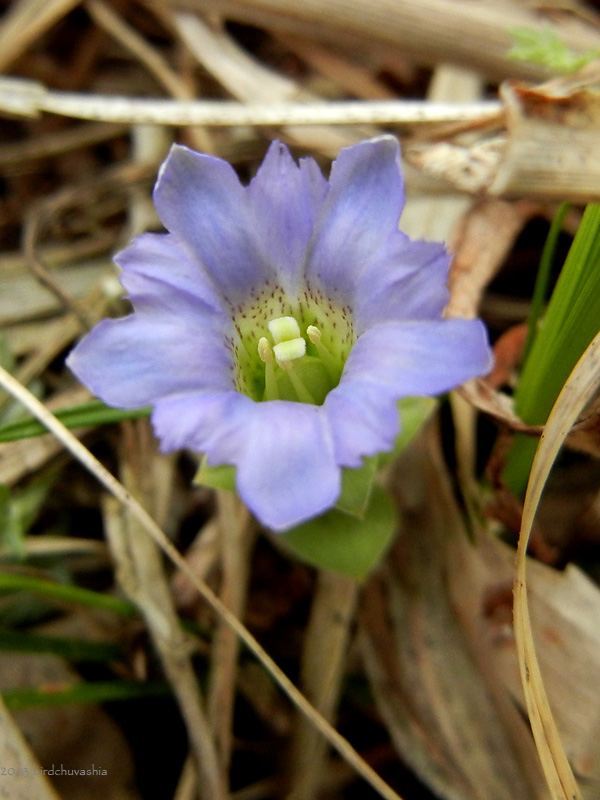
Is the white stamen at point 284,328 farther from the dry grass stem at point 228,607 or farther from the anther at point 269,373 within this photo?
the dry grass stem at point 228,607

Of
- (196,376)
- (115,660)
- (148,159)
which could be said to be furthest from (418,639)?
(148,159)

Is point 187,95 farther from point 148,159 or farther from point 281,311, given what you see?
point 281,311

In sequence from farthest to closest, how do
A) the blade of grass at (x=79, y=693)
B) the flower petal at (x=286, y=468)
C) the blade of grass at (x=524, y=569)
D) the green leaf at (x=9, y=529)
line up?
the green leaf at (x=9, y=529) < the blade of grass at (x=79, y=693) < the blade of grass at (x=524, y=569) < the flower petal at (x=286, y=468)

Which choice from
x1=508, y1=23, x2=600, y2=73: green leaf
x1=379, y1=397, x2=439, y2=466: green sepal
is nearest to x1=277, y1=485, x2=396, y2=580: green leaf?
x1=379, y1=397, x2=439, y2=466: green sepal

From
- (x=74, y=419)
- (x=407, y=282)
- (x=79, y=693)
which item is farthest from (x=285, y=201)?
(x=79, y=693)

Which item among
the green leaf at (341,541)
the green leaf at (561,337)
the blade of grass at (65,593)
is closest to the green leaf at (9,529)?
the blade of grass at (65,593)

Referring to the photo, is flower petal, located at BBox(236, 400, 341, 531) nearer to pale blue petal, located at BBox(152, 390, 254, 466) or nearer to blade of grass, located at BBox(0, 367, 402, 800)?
pale blue petal, located at BBox(152, 390, 254, 466)

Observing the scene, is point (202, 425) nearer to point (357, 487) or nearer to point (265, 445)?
point (265, 445)
